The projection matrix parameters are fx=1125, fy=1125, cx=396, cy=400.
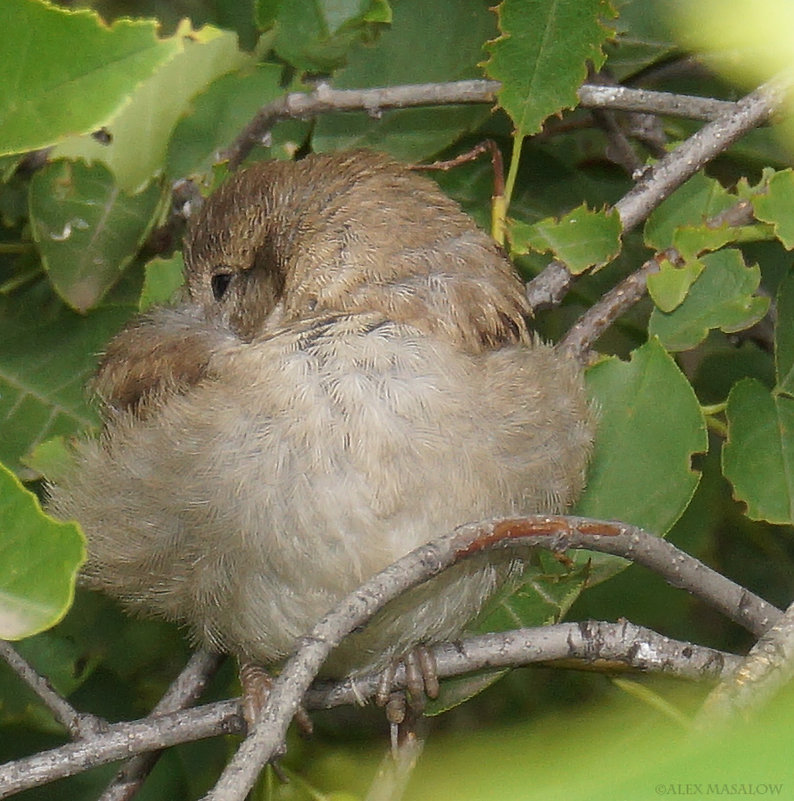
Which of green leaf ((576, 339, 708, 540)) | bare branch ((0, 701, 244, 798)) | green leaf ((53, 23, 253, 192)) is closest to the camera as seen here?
bare branch ((0, 701, 244, 798))

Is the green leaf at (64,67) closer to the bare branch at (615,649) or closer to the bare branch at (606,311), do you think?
the bare branch at (615,649)

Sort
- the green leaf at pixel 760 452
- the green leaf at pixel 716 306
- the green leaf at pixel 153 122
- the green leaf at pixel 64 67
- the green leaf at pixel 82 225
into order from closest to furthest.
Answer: the green leaf at pixel 64 67 < the green leaf at pixel 760 452 < the green leaf at pixel 716 306 < the green leaf at pixel 82 225 < the green leaf at pixel 153 122

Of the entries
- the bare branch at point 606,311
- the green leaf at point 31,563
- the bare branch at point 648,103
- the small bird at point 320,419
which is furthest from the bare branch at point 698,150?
the green leaf at point 31,563

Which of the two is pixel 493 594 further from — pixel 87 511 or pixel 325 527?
pixel 87 511

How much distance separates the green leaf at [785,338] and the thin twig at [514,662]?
2.69 feet

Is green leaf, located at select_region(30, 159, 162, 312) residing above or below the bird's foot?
above

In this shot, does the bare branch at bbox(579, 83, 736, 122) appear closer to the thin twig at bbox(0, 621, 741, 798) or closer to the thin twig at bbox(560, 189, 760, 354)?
the thin twig at bbox(560, 189, 760, 354)

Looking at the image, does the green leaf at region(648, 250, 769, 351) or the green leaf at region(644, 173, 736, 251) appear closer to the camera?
the green leaf at region(648, 250, 769, 351)

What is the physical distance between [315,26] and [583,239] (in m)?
0.82

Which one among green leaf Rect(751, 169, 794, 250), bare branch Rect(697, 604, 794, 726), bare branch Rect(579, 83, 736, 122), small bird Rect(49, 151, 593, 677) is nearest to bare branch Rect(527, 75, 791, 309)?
bare branch Rect(579, 83, 736, 122)

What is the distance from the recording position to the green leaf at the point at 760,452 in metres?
2.35

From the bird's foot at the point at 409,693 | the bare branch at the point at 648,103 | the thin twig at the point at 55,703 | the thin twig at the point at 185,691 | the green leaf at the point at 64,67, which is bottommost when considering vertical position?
the thin twig at the point at 185,691

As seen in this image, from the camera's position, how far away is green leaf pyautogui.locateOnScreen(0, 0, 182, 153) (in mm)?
1357

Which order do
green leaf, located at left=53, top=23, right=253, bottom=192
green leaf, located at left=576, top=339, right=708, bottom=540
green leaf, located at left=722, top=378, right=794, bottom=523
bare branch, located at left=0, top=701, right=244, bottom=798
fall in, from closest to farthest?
bare branch, located at left=0, top=701, right=244, bottom=798, green leaf, located at left=576, top=339, right=708, bottom=540, green leaf, located at left=722, top=378, right=794, bottom=523, green leaf, located at left=53, top=23, right=253, bottom=192
